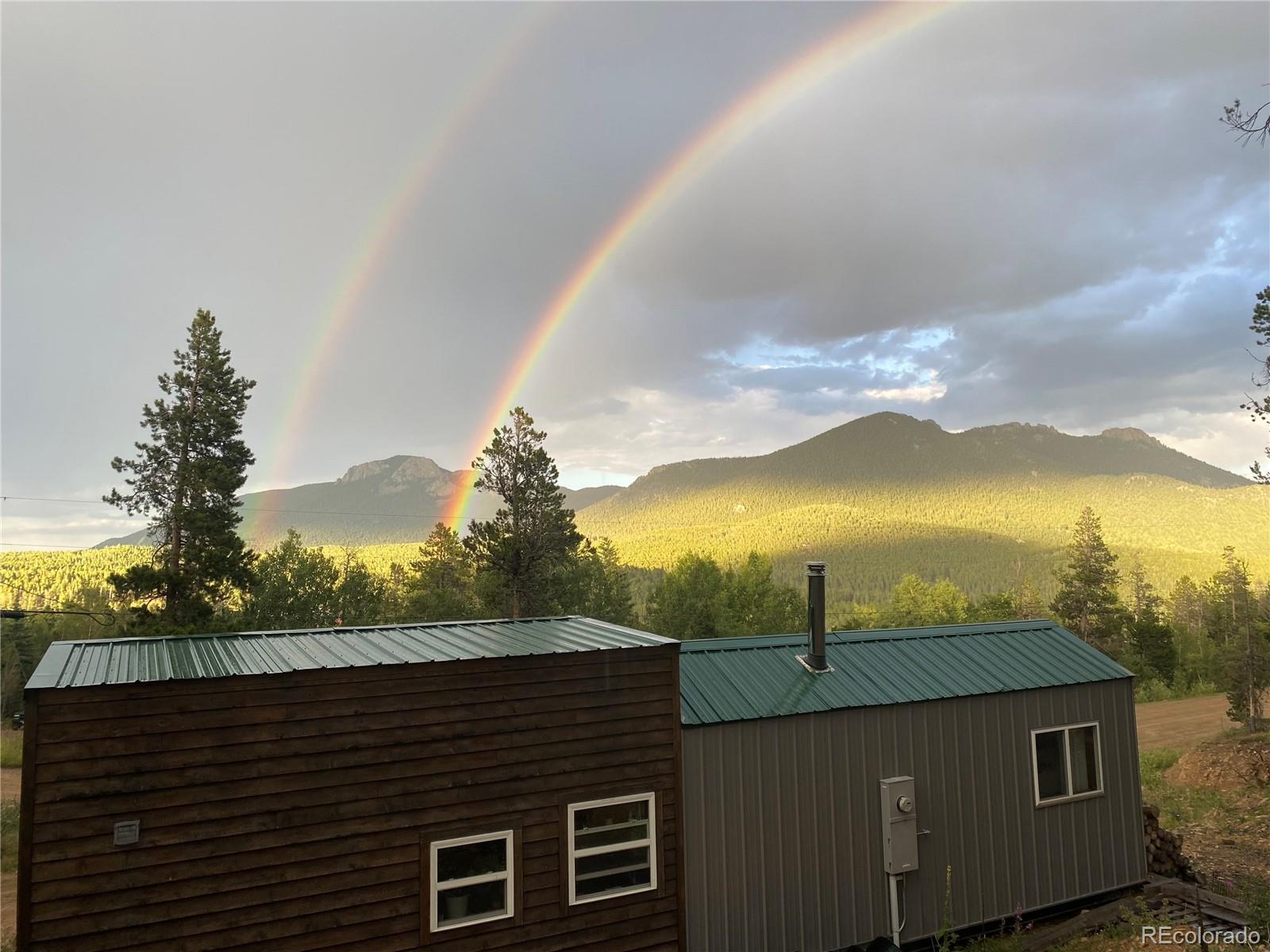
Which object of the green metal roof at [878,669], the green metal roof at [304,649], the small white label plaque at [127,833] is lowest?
the small white label plaque at [127,833]

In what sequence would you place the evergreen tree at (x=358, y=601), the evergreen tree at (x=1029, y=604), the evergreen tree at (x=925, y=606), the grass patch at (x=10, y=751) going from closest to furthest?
the grass patch at (x=10, y=751) < the evergreen tree at (x=358, y=601) < the evergreen tree at (x=1029, y=604) < the evergreen tree at (x=925, y=606)

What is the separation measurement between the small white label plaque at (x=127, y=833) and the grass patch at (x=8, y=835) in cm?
1603

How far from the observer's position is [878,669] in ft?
36.2

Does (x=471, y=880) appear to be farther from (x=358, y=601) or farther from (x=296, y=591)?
(x=358, y=601)

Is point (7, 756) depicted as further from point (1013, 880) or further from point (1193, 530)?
point (1193, 530)

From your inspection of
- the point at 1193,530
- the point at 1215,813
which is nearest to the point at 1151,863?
the point at 1215,813

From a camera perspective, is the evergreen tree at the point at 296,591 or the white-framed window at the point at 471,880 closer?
the white-framed window at the point at 471,880

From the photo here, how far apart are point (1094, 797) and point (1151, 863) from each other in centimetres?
232

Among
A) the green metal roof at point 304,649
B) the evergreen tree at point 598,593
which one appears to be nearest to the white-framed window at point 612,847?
the green metal roof at point 304,649

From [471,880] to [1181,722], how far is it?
123 ft

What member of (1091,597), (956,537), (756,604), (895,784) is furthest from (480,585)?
(956,537)

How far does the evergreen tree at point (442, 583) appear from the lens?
42.8 m

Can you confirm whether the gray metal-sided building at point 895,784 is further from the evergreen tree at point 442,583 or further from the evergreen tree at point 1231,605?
the evergreen tree at point 442,583

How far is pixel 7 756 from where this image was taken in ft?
101
